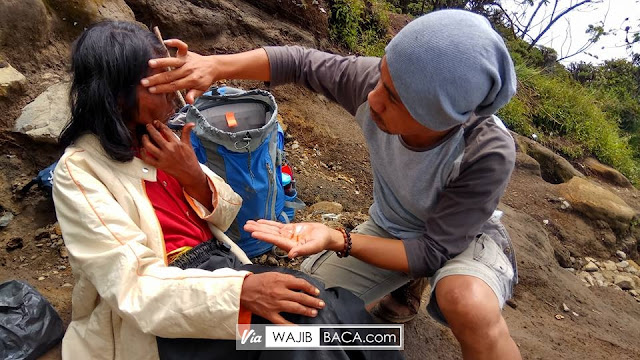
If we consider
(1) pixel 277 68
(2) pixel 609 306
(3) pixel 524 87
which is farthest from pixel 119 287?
(3) pixel 524 87

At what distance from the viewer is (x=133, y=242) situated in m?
1.74

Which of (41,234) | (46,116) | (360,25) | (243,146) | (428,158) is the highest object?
(428,158)

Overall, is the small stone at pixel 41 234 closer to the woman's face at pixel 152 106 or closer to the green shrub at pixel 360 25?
the woman's face at pixel 152 106

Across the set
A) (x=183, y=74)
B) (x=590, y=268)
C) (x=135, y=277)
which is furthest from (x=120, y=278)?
(x=590, y=268)

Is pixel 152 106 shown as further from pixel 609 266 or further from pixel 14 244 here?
pixel 609 266

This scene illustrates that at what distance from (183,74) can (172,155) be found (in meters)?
0.35

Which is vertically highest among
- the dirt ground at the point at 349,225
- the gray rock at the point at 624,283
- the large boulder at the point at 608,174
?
the dirt ground at the point at 349,225

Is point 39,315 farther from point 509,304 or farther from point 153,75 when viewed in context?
point 509,304

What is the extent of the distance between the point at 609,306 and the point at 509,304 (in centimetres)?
138

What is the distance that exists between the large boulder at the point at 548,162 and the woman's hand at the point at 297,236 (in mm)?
6029

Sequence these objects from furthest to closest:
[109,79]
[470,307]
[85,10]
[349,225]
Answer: [85,10]
[349,225]
[470,307]
[109,79]

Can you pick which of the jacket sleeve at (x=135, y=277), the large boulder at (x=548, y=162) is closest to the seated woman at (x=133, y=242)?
the jacket sleeve at (x=135, y=277)

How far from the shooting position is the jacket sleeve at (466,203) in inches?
78.3

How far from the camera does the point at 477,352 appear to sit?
1.97 meters
